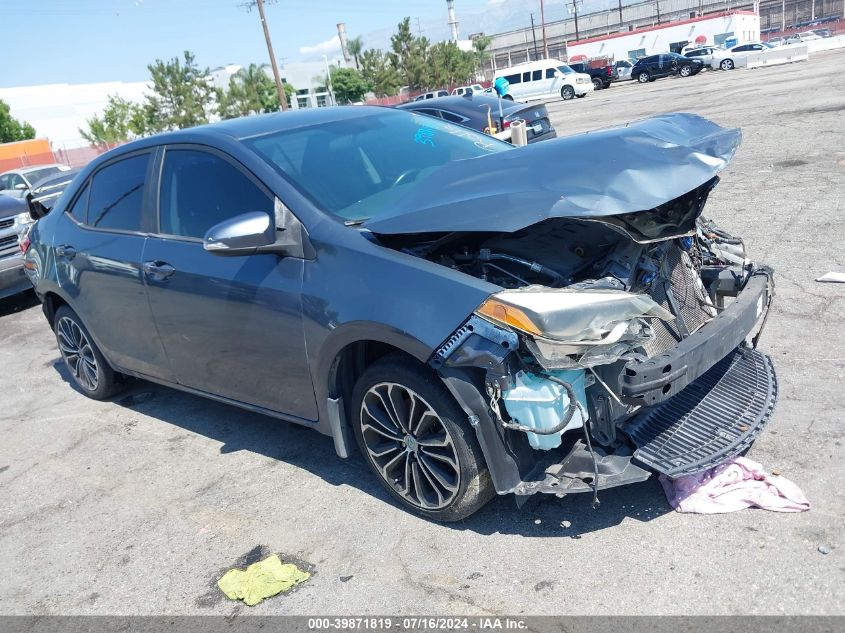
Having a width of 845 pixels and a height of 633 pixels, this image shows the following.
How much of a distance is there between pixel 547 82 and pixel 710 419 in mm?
41763

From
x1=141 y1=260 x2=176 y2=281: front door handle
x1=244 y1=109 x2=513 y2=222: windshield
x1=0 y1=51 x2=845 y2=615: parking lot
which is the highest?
x1=244 y1=109 x2=513 y2=222: windshield

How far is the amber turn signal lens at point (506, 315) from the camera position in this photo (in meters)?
2.79

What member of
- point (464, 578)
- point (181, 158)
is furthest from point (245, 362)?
point (464, 578)

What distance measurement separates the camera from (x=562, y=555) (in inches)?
122

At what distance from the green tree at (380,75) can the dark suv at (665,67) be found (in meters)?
23.1

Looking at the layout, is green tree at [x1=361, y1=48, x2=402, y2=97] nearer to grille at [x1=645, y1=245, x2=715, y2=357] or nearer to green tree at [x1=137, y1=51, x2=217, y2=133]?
green tree at [x1=137, y1=51, x2=217, y2=133]

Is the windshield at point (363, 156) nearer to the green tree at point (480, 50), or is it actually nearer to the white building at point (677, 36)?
the white building at point (677, 36)

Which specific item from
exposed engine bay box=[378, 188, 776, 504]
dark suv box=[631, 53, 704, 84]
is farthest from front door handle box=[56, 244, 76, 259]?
dark suv box=[631, 53, 704, 84]

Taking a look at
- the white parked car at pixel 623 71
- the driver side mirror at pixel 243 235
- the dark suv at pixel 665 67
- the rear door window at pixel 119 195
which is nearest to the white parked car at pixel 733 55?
the dark suv at pixel 665 67

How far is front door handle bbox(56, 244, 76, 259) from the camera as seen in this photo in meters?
5.11

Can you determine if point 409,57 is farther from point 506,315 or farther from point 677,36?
point 506,315

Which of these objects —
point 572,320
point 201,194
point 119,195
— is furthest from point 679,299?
point 119,195

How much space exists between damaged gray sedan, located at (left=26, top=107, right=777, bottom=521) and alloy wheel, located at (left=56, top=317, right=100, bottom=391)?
124cm

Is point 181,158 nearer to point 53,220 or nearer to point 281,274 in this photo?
point 281,274
